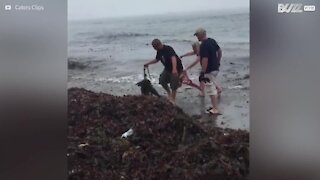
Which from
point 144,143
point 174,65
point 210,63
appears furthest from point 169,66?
point 144,143

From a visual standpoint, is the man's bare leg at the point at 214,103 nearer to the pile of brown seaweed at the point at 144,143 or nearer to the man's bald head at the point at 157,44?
the pile of brown seaweed at the point at 144,143

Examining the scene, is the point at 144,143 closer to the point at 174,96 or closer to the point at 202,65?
the point at 174,96

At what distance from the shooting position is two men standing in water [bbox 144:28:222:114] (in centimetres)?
174

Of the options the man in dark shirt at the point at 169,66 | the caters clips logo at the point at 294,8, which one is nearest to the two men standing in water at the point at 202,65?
the man in dark shirt at the point at 169,66

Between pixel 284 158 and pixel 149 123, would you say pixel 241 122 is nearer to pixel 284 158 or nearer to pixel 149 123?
pixel 284 158

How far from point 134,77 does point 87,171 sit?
319 mm

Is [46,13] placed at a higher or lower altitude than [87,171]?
higher

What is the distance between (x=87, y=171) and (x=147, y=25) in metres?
0.48

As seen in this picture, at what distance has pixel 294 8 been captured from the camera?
1721 mm

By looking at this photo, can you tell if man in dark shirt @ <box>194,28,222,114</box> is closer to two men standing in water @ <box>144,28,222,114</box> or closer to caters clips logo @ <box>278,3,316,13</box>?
two men standing in water @ <box>144,28,222,114</box>

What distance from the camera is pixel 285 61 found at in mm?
1724

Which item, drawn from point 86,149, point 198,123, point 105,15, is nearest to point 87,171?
point 86,149

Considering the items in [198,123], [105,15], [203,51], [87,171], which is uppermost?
[105,15]

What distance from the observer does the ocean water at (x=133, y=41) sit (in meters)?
1.73
